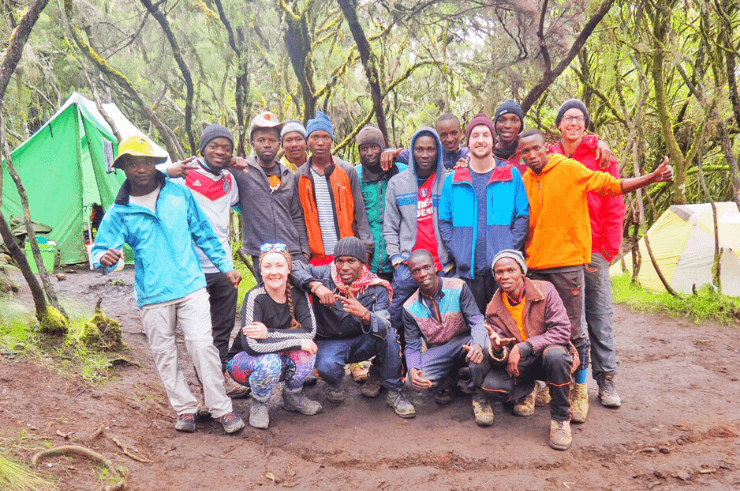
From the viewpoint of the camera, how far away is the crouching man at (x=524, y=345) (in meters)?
3.49

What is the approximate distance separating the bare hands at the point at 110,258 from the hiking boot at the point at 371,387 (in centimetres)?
219

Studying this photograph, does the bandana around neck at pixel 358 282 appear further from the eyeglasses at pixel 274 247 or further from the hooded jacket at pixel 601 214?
the hooded jacket at pixel 601 214

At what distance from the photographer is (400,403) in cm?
404

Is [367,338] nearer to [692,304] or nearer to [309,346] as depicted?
[309,346]

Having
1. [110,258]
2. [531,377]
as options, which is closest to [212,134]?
[110,258]

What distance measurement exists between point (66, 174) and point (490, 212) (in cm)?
916

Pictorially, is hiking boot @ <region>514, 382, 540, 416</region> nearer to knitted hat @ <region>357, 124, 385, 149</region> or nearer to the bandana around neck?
the bandana around neck

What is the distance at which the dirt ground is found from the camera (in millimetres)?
3035

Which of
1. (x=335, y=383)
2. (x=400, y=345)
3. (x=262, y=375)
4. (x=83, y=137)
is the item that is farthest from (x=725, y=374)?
(x=83, y=137)

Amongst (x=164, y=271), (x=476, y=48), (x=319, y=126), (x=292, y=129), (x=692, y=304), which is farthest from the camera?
(x=476, y=48)

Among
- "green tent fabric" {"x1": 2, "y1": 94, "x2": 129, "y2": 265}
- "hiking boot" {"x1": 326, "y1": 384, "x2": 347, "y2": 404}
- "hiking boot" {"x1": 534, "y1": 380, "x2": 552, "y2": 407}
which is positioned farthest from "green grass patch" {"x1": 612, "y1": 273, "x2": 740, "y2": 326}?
"green tent fabric" {"x1": 2, "y1": 94, "x2": 129, "y2": 265}

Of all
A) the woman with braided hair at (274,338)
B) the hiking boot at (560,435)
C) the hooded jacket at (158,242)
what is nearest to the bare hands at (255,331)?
the woman with braided hair at (274,338)

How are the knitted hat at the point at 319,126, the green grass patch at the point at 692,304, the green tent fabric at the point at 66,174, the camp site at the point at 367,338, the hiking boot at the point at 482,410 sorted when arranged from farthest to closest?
the green tent fabric at the point at 66,174
the green grass patch at the point at 692,304
the knitted hat at the point at 319,126
the hiking boot at the point at 482,410
the camp site at the point at 367,338

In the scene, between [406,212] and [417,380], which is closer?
[417,380]
